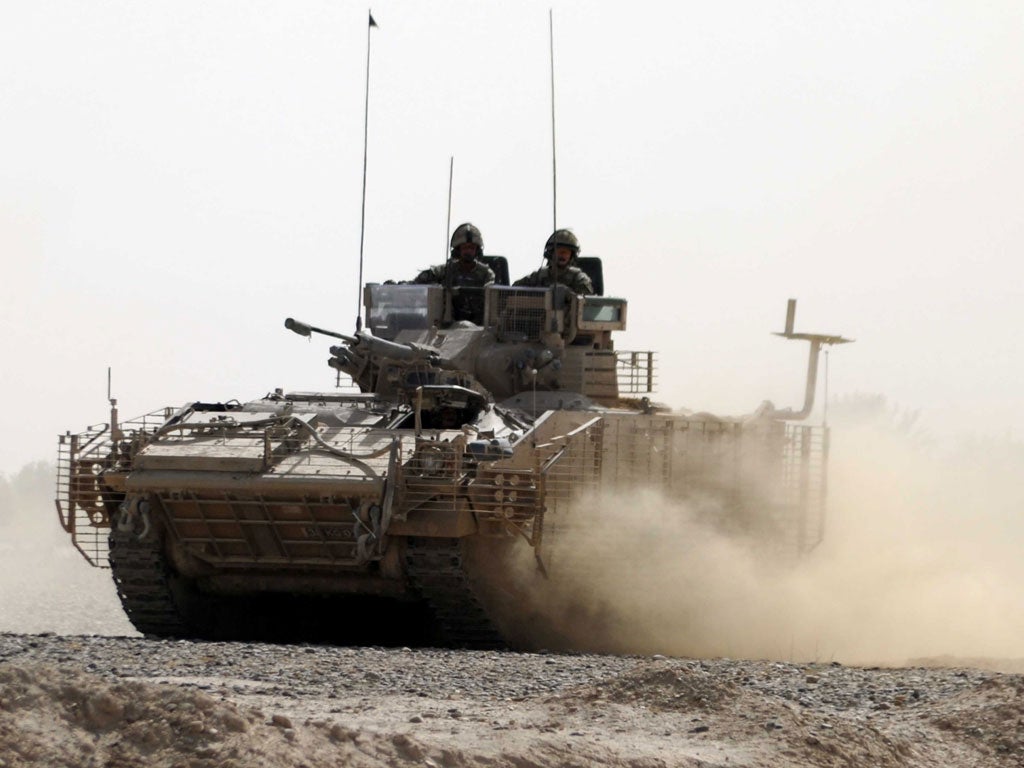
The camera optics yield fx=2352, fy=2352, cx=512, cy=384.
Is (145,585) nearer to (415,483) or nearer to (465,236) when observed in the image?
(415,483)

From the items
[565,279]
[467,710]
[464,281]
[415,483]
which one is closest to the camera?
[467,710]

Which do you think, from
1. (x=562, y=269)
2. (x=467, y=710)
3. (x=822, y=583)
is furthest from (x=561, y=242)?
(x=467, y=710)

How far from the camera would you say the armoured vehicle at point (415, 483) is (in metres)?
18.5

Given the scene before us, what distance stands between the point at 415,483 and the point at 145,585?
265 centimetres

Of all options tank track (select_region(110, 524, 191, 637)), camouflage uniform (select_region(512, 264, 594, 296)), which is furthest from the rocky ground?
camouflage uniform (select_region(512, 264, 594, 296))

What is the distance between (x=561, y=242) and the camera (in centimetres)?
2327

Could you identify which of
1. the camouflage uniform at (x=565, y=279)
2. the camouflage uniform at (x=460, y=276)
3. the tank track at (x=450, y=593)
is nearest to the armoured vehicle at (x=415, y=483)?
the tank track at (x=450, y=593)

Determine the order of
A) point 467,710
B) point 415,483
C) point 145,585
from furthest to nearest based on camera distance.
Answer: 1. point 145,585
2. point 415,483
3. point 467,710

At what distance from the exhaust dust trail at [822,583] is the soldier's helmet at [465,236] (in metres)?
4.33

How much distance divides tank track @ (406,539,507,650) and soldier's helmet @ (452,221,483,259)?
5.82 metres

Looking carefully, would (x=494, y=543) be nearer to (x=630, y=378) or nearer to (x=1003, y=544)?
(x=630, y=378)

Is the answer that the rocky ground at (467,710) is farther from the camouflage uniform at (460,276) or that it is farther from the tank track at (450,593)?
the camouflage uniform at (460,276)

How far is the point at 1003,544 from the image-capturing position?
25469mm

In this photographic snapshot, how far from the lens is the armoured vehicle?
18.5 m
